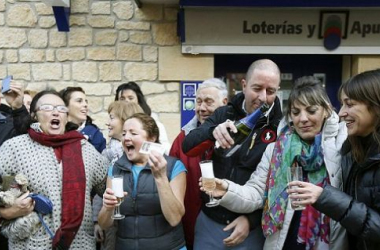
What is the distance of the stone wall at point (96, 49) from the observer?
16.3 ft

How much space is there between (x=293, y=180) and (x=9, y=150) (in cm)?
165

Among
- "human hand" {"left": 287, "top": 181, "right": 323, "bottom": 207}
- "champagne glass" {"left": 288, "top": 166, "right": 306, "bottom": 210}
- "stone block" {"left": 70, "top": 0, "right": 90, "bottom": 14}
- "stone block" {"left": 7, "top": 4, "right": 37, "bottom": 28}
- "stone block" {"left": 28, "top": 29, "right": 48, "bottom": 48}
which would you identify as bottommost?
"human hand" {"left": 287, "top": 181, "right": 323, "bottom": 207}

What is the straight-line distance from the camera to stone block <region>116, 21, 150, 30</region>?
4984mm

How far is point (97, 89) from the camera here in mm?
5012

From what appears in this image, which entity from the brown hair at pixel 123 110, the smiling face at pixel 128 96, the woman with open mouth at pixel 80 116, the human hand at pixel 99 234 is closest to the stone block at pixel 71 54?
the smiling face at pixel 128 96

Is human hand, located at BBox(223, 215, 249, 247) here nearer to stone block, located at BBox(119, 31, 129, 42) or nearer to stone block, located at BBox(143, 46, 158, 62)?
stone block, located at BBox(143, 46, 158, 62)

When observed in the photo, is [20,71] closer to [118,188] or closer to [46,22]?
[46,22]

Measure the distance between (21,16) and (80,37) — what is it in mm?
713

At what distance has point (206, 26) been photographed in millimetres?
4918

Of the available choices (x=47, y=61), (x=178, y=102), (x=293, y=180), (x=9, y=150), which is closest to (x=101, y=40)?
(x=47, y=61)

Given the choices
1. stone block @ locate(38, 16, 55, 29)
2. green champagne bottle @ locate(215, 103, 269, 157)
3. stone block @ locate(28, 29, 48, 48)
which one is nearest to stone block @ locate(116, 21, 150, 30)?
stone block @ locate(38, 16, 55, 29)

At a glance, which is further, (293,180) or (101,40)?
(101,40)

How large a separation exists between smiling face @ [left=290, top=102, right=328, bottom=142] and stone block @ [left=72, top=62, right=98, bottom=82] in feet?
10.5

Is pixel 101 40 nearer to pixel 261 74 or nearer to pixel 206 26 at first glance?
pixel 206 26
